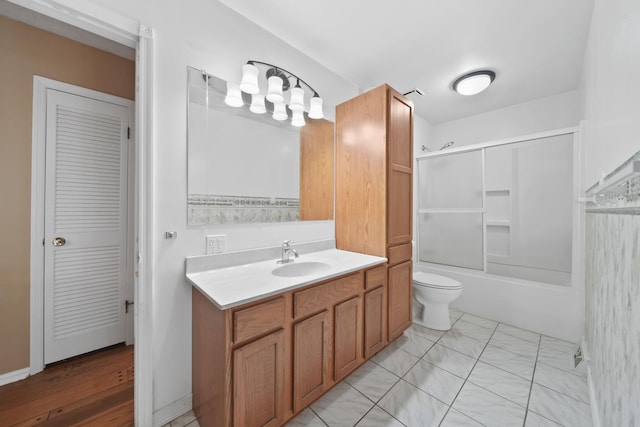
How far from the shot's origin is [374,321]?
171cm

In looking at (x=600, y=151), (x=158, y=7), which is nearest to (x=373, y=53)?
(x=158, y=7)

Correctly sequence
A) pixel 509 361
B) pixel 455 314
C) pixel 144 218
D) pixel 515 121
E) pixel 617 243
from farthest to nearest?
pixel 515 121
pixel 455 314
pixel 509 361
pixel 144 218
pixel 617 243

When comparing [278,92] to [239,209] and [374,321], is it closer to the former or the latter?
[239,209]

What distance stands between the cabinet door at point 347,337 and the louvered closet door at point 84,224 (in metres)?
1.85

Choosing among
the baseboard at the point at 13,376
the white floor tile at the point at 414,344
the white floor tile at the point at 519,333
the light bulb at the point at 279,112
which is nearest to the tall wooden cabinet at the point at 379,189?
the white floor tile at the point at 414,344

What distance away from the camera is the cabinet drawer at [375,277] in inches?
64.7

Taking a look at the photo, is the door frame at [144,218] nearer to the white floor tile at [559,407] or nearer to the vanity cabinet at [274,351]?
the vanity cabinet at [274,351]

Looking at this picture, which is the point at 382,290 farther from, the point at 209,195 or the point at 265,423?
the point at 209,195

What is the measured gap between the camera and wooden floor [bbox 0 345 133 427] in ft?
4.17

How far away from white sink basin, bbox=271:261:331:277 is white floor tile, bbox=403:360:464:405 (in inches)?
37.6

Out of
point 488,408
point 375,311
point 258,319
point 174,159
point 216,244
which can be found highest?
point 174,159

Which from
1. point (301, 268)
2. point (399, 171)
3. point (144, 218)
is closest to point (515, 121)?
point (399, 171)

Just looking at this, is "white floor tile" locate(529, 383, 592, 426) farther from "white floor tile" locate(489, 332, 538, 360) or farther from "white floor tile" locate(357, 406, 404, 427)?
"white floor tile" locate(357, 406, 404, 427)

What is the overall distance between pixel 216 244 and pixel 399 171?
1.53 m
